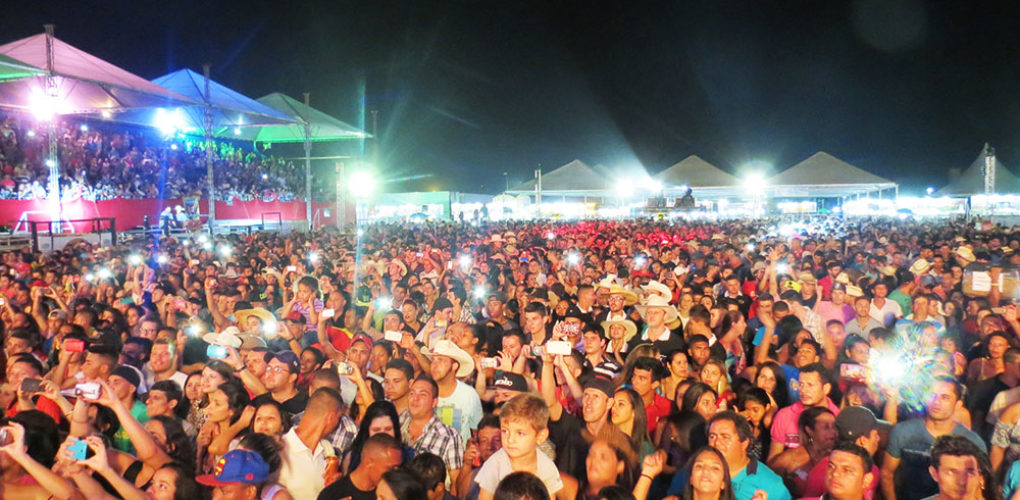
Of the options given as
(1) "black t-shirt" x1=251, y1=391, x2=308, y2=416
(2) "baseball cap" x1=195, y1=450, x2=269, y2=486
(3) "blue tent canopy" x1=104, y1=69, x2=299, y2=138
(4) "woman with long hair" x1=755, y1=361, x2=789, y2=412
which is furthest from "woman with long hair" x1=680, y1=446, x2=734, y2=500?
(3) "blue tent canopy" x1=104, y1=69, x2=299, y2=138

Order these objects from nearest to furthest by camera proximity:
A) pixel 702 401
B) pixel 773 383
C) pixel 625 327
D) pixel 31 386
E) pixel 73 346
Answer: pixel 31 386 → pixel 702 401 → pixel 73 346 → pixel 773 383 → pixel 625 327

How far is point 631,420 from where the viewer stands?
3.99 metres

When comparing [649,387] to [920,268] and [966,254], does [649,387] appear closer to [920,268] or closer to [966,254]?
[920,268]

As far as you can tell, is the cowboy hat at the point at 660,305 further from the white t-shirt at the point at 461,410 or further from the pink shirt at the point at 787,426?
the white t-shirt at the point at 461,410

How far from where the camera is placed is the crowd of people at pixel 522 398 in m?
3.37

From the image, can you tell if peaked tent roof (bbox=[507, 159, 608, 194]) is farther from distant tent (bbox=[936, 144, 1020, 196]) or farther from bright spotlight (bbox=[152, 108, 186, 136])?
distant tent (bbox=[936, 144, 1020, 196])

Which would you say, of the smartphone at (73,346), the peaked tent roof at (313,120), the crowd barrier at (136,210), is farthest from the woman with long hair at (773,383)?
the peaked tent roof at (313,120)

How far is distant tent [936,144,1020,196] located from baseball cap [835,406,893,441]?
38059 mm

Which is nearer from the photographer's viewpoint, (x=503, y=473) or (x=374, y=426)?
(x=503, y=473)

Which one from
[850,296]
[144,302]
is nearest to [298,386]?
[144,302]

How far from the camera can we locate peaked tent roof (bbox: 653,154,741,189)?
37031mm

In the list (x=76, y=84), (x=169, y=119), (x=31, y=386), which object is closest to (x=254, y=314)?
(x=31, y=386)

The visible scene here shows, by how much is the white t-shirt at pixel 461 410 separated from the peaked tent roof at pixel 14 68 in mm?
13949

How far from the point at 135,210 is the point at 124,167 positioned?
3700 millimetres
